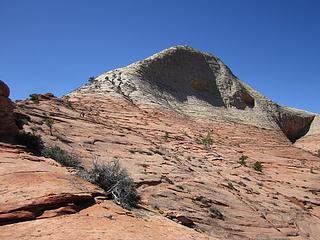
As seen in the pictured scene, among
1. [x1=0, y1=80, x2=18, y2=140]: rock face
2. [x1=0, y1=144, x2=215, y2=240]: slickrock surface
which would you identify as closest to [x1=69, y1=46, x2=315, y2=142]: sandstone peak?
[x1=0, y1=80, x2=18, y2=140]: rock face

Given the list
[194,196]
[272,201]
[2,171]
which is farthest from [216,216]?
[2,171]

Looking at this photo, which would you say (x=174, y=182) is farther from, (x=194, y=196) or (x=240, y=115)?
(x=240, y=115)

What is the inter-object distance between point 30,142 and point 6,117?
1100mm

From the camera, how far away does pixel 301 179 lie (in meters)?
25.4

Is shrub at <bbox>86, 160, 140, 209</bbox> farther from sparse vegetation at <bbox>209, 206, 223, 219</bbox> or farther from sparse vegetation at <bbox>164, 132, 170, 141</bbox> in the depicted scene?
sparse vegetation at <bbox>164, 132, 170, 141</bbox>

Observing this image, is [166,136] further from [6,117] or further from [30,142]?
[6,117]

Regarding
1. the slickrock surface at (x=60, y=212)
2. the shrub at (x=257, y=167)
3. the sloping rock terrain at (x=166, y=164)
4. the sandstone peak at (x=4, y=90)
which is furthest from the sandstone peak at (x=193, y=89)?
the slickrock surface at (x=60, y=212)

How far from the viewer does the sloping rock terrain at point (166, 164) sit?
8.90m

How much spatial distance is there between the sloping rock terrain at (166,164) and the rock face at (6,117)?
1026 millimetres

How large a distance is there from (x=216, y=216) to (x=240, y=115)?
98.7 ft

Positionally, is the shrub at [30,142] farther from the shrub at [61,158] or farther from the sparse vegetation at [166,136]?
the sparse vegetation at [166,136]

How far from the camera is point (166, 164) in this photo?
18.0 meters

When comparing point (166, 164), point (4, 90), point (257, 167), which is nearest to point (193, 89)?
point (257, 167)

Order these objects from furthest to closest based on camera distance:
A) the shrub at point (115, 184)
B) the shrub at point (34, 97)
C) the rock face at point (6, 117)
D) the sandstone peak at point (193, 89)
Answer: the sandstone peak at point (193, 89) < the shrub at point (34, 97) < the rock face at point (6, 117) < the shrub at point (115, 184)
